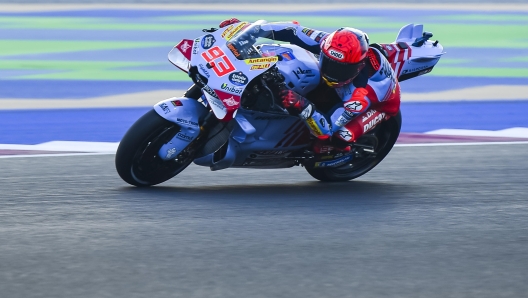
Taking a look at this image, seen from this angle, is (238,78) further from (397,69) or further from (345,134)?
(397,69)

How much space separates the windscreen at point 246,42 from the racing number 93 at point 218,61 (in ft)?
0.26

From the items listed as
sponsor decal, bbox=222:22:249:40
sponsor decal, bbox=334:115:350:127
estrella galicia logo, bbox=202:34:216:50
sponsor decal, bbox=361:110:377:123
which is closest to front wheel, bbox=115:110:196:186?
estrella galicia logo, bbox=202:34:216:50

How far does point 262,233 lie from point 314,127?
4.12ft

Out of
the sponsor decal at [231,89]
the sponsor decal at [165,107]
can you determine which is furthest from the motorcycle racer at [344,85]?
the sponsor decal at [165,107]

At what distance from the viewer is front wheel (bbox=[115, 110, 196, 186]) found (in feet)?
19.6

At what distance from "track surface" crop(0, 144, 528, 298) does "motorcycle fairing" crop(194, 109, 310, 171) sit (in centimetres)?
22

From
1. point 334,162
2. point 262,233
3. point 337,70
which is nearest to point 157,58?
point 334,162

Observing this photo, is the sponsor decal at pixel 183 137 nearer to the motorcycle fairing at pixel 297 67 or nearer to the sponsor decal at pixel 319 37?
the motorcycle fairing at pixel 297 67

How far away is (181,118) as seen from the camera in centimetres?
598

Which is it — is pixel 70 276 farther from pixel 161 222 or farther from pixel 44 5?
pixel 44 5

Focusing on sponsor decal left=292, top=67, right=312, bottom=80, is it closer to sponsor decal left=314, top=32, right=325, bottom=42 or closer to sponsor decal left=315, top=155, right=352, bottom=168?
sponsor decal left=314, top=32, right=325, bottom=42

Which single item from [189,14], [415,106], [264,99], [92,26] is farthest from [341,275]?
[189,14]

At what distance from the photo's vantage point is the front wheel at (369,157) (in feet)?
22.5

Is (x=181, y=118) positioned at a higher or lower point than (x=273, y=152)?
higher
